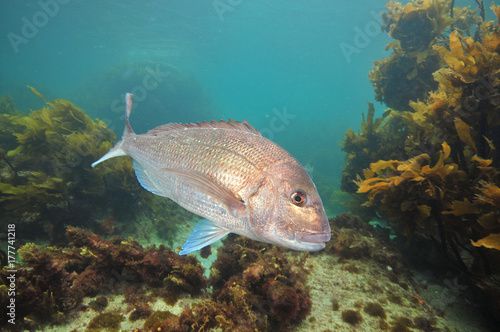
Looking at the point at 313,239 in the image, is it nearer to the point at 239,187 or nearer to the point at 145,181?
the point at 239,187

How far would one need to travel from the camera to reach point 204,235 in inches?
81.1

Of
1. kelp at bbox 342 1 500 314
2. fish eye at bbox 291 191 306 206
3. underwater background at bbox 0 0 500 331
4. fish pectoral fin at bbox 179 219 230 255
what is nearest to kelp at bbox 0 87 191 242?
underwater background at bbox 0 0 500 331

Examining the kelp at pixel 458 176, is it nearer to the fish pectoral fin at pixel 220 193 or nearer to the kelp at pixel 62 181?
the fish pectoral fin at pixel 220 193

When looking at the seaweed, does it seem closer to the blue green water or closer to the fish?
the fish

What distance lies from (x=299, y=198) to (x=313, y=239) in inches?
14.2

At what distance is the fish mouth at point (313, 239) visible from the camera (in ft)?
5.53

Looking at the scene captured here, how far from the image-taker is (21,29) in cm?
3294

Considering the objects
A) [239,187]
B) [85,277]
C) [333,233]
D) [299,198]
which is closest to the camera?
[299,198]

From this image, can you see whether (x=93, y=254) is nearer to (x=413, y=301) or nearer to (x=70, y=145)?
(x=413, y=301)

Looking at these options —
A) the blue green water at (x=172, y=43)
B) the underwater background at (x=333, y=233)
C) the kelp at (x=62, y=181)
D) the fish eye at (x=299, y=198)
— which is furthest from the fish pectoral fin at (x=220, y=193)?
the blue green water at (x=172, y=43)

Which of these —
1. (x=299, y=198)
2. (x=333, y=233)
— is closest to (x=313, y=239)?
(x=299, y=198)

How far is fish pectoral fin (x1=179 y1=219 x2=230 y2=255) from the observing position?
193cm

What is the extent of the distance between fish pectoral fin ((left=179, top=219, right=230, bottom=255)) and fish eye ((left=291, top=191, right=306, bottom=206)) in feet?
2.48

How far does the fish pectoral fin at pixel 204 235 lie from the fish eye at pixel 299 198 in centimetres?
75
